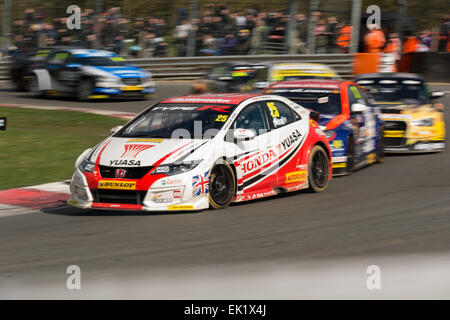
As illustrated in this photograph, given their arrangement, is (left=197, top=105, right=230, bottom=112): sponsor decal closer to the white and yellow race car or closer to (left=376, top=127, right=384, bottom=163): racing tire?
(left=376, top=127, right=384, bottom=163): racing tire

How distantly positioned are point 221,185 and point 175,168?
2.37 ft

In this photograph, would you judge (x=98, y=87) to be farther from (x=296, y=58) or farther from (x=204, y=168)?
(x=204, y=168)

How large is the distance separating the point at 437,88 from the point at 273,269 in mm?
19114

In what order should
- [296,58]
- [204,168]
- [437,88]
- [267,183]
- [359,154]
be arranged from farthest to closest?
[296,58] → [437,88] → [359,154] → [267,183] → [204,168]

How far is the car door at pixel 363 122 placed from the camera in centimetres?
1254

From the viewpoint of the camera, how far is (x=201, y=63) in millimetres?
27609

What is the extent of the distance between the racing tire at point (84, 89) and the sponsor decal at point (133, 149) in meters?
13.4

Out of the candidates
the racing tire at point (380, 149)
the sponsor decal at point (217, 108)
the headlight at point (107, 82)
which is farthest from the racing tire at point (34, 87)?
the sponsor decal at point (217, 108)

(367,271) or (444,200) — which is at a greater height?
(367,271)

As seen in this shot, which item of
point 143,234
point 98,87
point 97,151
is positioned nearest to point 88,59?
point 98,87

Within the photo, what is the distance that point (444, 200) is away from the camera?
32.7ft

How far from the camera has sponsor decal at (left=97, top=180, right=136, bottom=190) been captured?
876cm

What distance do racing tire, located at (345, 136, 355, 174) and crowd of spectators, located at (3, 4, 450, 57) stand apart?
13.2 metres

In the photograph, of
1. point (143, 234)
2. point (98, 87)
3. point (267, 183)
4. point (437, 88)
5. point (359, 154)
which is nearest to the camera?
point (143, 234)
